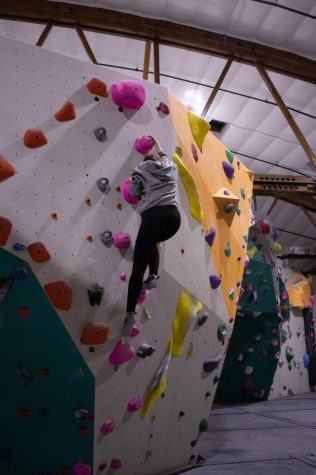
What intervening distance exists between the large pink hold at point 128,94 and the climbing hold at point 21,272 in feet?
3.76

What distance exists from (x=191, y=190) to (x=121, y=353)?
122 cm

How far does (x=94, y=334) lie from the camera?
221 cm

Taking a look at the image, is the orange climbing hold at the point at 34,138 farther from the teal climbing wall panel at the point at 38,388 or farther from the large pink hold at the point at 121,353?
the large pink hold at the point at 121,353

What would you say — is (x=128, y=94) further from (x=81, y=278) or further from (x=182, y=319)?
(x=182, y=319)

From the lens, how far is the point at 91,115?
2.34 m

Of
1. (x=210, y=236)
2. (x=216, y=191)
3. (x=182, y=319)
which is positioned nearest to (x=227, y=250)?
(x=210, y=236)

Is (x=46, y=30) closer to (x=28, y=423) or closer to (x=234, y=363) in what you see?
(x=28, y=423)

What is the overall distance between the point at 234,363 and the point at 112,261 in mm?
4346

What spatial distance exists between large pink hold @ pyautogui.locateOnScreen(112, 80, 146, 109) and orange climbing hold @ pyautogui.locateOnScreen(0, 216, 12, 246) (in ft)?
3.27

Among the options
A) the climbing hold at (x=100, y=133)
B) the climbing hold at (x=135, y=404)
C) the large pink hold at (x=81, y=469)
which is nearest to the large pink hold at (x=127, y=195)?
the climbing hold at (x=100, y=133)

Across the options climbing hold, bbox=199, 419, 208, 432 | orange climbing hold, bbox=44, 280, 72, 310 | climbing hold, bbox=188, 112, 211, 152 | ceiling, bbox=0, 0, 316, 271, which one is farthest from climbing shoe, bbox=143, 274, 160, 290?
ceiling, bbox=0, 0, 316, 271

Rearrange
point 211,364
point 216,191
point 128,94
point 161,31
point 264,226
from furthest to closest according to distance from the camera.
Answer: point 161,31 → point 264,226 → point 216,191 → point 211,364 → point 128,94

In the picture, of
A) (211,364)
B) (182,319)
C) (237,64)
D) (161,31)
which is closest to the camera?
(182,319)

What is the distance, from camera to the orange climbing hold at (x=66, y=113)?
7.30 ft
